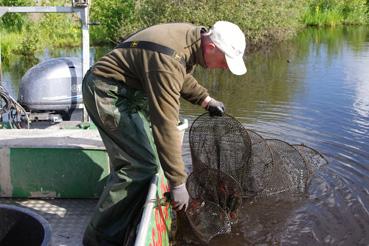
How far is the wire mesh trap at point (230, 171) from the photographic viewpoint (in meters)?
4.22

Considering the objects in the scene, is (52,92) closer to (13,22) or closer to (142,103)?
(142,103)

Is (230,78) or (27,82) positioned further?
(230,78)

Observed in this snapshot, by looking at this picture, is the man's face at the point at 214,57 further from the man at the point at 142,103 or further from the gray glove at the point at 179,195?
the gray glove at the point at 179,195

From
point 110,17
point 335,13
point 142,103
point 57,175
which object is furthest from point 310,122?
point 335,13

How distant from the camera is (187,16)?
18062mm

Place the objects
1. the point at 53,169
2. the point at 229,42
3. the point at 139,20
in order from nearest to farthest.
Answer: the point at 229,42 < the point at 53,169 < the point at 139,20

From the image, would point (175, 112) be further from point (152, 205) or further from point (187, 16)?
point (187, 16)

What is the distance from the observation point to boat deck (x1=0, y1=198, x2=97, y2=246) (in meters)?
3.67

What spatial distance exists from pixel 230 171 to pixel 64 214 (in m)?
1.57

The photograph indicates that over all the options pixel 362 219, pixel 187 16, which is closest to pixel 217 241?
pixel 362 219

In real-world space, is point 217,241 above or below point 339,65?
below

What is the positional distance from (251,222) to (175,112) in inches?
87.4

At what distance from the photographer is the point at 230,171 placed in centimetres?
466

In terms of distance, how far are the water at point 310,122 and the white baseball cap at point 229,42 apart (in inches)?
74.6
